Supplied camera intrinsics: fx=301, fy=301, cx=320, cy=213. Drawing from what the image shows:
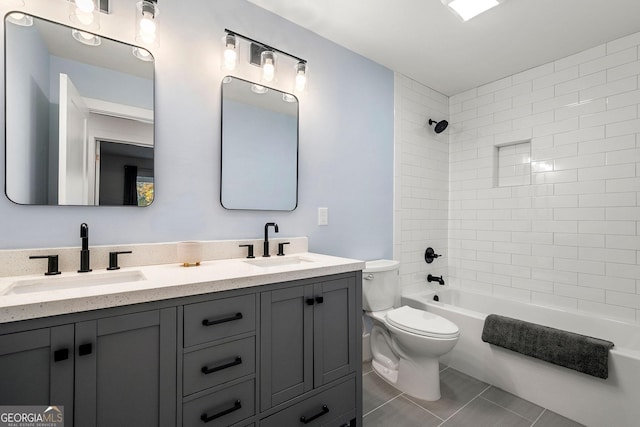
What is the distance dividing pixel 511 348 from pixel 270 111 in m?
2.27

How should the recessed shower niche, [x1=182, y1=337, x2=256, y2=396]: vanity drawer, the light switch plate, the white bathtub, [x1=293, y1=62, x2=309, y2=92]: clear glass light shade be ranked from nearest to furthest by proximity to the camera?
[x1=182, y1=337, x2=256, y2=396]: vanity drawer → the white bathtub → [x1=293, y1=62, x2=309, y2=92]: clear glass light shade → the light switch plate → the recessed shower niche

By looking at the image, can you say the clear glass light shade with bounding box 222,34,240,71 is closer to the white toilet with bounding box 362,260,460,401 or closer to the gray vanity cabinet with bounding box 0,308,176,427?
the gray vanity cabinet with bounding box 0,308,176,427

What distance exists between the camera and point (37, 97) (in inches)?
50.9

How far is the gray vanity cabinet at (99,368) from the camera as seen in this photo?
87 centimetres

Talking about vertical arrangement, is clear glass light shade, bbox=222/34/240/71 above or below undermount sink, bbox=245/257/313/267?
above

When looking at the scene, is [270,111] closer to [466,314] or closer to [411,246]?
[411,246]

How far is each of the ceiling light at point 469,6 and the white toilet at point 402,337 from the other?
178 centimetres

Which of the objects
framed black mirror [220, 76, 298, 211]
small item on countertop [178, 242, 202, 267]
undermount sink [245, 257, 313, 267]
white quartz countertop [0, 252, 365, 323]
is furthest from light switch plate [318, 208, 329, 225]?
small item on countertop [178, 242, 202, 267]

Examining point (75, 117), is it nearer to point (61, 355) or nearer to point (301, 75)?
point (61, 355)

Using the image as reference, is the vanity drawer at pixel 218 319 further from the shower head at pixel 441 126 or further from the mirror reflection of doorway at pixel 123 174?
the shower head at pixel 441 126

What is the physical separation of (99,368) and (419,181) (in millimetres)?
2751

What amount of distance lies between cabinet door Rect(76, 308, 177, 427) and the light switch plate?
129cm

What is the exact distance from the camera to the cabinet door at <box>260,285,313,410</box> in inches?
51.4

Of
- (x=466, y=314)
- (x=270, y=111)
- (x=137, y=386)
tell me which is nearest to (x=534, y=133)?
(x=466, y=314)
